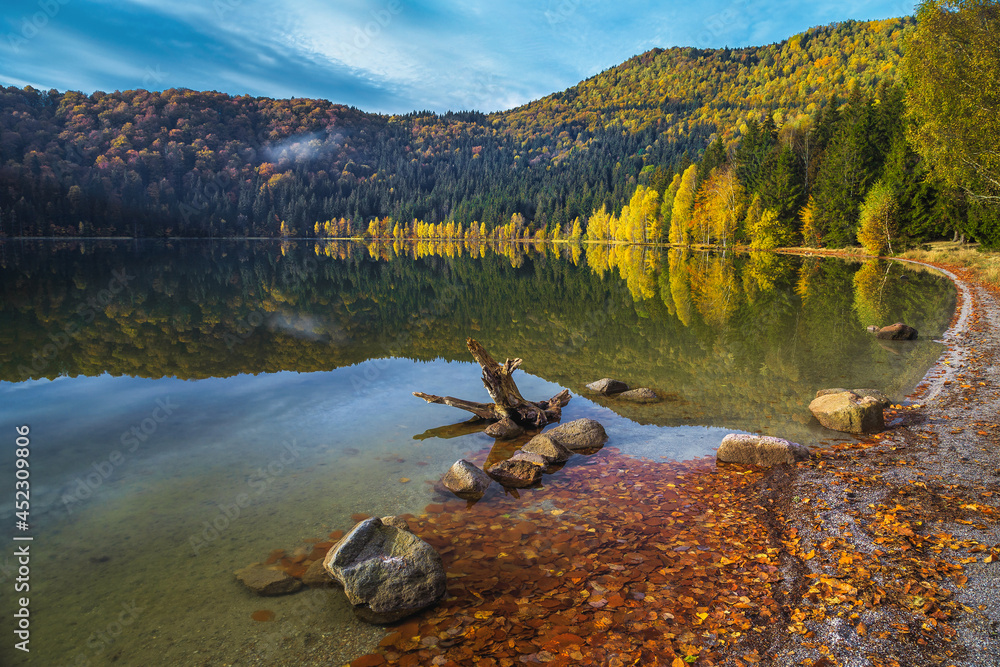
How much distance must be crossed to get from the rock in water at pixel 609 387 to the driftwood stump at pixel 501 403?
225cm

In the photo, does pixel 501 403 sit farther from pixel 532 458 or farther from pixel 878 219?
pixel 878 219

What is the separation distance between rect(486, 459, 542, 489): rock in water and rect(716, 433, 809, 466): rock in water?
3850mm

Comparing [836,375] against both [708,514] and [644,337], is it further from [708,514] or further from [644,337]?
[708,514]

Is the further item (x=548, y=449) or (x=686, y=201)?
(x=686, y=201)

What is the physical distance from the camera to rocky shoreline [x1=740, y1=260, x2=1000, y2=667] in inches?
192

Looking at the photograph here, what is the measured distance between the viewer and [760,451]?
32.4ft

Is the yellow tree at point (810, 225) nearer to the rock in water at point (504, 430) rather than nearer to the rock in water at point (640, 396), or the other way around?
the rock in water at point (640, 396)

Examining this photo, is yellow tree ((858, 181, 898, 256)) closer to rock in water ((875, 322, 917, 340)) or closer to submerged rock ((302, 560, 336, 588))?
rock in water ((875, 322, 917, 340))

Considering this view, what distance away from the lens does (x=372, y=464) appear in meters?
10.6

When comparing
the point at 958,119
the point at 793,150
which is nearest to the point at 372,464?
the point at 958,119

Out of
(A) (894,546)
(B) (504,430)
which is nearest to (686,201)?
(B) (504,430)

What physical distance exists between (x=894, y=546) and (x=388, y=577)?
6446 mm

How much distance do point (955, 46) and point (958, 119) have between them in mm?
4205

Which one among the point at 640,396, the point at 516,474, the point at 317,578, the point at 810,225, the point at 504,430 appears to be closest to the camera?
the point at 317,578
